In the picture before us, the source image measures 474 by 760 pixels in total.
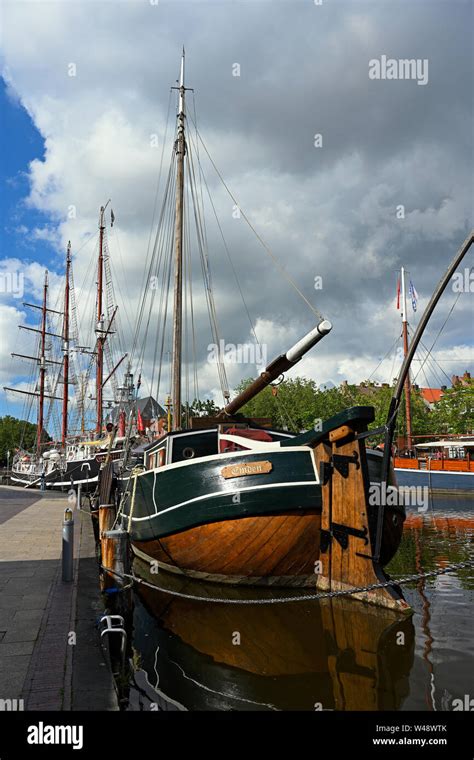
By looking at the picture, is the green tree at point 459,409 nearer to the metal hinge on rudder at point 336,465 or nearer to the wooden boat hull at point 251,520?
the wooden boat hull at point 251,520

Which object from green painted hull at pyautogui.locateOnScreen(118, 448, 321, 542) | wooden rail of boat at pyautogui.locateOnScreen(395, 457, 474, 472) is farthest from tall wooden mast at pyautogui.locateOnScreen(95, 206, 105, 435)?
green painted hull at pyautogui.locateOnScreen(118, 448, 321, 542)

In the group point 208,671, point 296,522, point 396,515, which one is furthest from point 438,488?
point 208,671

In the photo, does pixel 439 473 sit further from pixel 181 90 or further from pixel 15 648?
pixel 15 648

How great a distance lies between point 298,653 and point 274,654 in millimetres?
284

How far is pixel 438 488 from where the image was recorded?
1180 inches

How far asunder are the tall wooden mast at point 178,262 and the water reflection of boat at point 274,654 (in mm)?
6920

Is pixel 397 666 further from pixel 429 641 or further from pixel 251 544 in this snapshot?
pixel 251 544

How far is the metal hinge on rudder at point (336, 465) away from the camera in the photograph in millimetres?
7801

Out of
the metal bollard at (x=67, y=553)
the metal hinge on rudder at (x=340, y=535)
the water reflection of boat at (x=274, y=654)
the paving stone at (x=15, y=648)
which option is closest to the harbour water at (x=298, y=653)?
the water reflection of boat at (x=274, y=654)

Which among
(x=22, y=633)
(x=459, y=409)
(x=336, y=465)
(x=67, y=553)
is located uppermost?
(x=459, y=409)

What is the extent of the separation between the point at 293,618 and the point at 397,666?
7.09ft

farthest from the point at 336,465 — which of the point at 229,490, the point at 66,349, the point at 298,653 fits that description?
the point at 66,349

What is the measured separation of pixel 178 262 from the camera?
53.0 ft
